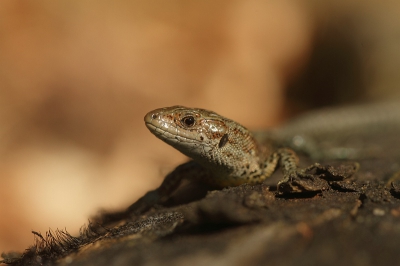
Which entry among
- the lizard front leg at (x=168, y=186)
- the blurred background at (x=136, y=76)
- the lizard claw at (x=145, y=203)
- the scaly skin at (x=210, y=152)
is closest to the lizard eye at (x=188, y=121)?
the scaly skin at (x=210, y=152)

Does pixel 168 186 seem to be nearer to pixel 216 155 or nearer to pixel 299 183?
pixel 216 155

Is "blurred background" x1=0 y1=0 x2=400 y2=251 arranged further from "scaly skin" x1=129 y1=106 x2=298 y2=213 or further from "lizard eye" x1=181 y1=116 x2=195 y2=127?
"lizard eye" x1=181 y1=116 x2=195 y2=127

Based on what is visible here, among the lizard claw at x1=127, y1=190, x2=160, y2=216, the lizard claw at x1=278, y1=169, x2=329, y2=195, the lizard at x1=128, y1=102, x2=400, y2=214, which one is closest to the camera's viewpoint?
the lizard claw at x1=278, y1=169, x2=329, y2=195

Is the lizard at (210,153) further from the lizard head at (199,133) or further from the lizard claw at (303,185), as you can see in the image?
the lizard claw at (303,185)

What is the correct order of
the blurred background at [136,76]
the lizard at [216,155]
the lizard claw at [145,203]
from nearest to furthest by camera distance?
the lizard at [216,155]
the lizard claw at [145,203]
the blurred background at [136,76]

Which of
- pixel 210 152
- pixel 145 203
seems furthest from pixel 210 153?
pixel 145 203

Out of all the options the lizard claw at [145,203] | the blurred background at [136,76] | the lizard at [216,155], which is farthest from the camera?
the blurred background at [136,76]

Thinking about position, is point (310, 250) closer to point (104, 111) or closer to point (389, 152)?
point (389, 152)

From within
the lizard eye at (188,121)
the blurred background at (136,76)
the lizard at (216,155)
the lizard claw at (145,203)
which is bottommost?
the lizard claw at (145,203)

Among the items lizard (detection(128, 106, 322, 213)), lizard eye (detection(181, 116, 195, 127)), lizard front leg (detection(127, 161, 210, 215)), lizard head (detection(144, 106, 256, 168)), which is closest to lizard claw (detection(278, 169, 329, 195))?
lizard (detection(128, 106, 322, 213))
